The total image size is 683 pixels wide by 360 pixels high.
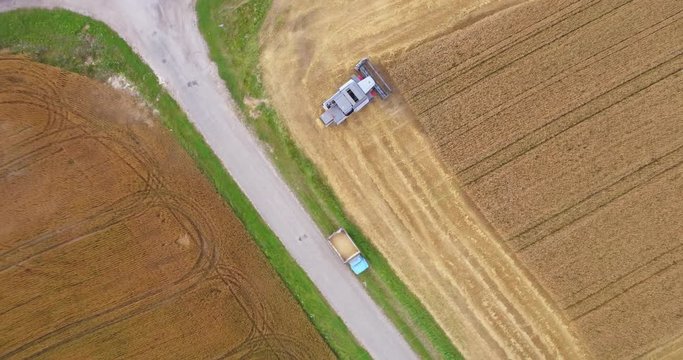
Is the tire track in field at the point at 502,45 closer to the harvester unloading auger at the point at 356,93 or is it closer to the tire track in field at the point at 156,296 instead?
the harvester unloading auger at the point at 356,93

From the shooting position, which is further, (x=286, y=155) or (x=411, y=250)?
(x=286, y=155)

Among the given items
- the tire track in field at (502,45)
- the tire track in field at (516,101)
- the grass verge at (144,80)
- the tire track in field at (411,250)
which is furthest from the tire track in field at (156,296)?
the tire track in field at (502,45)

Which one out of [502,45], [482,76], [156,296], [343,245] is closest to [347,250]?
[343,245]

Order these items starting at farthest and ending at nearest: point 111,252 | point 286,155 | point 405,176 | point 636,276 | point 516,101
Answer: point 286,155 < point 405,176 < point 111,252 < point 516,101 < point 636,276

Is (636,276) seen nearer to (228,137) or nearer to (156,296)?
(228,137)

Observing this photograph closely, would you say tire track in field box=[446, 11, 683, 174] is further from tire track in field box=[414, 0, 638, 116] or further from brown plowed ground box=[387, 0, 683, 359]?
tire track in field box=[414, 0, 638, 116]

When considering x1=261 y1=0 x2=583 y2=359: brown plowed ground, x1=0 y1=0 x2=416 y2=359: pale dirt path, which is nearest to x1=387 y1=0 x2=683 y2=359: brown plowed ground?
x1=261 y1=0 x2=583 y2=359: brown plowed ground
